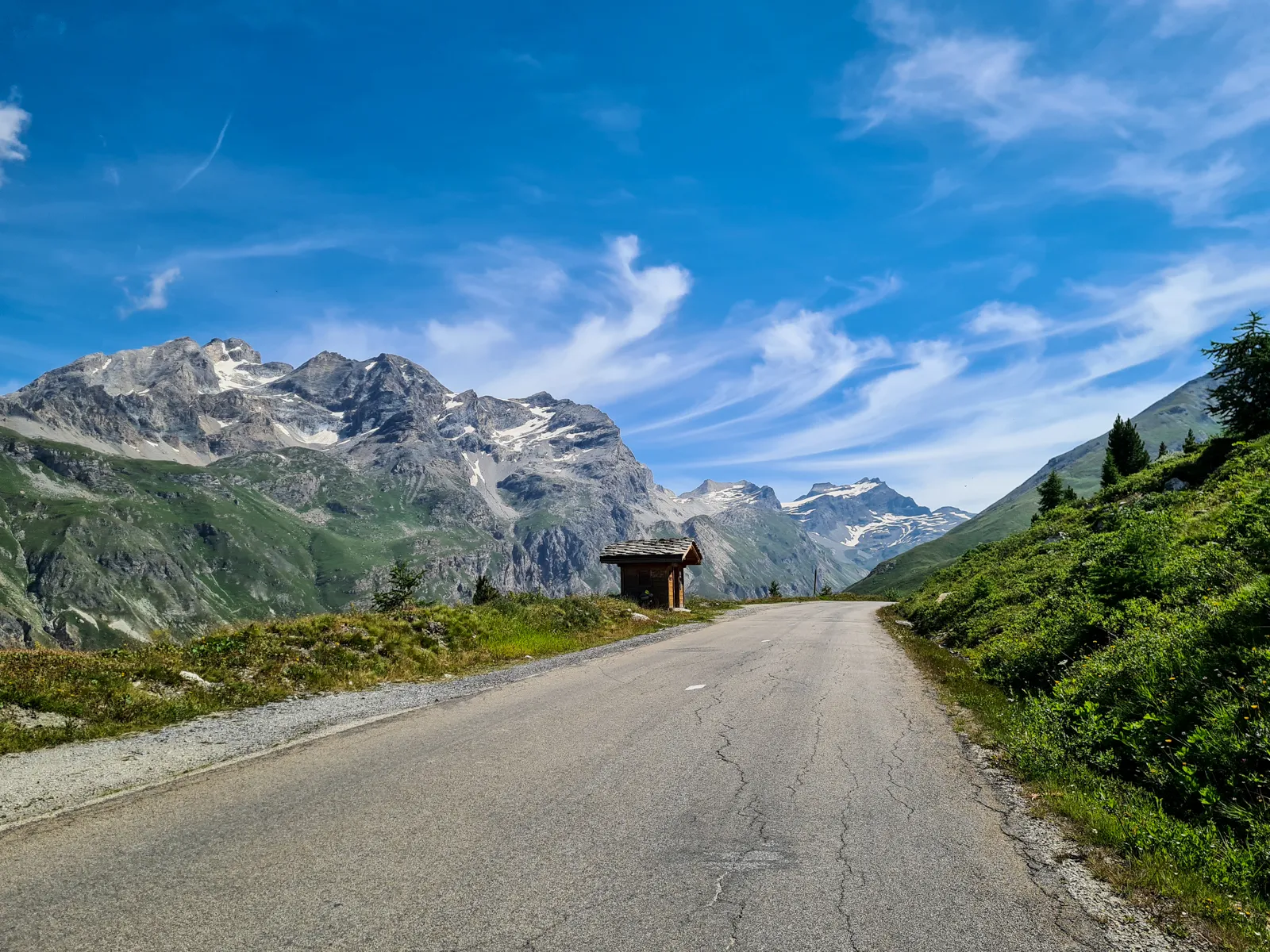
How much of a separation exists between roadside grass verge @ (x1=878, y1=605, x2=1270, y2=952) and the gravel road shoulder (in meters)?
9.60

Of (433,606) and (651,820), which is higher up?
(433,606)

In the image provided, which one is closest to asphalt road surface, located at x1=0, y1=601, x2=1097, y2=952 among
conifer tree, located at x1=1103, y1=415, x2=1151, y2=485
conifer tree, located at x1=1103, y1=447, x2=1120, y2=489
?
conifer tree, located at x1=1103, y1=447, x2=1120, y2=489

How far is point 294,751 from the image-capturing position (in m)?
9.06

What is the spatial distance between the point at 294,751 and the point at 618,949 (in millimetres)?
6580

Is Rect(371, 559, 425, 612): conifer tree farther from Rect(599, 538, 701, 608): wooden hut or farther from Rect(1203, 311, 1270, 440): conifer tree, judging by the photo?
Rect(1203, 311, 1270, 440): conifer tree

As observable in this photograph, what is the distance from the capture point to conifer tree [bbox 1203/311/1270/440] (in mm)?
23641

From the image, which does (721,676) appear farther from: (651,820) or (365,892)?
(365,892)

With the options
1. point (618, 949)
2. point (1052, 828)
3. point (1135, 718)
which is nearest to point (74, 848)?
point (618, 949)

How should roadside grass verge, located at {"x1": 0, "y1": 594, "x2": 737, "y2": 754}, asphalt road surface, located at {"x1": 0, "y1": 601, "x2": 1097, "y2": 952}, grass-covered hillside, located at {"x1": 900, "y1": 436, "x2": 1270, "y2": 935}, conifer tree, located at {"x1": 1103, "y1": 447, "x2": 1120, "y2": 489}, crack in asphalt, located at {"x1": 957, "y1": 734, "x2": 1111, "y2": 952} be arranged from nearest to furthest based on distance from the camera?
asphalt road surface, located at {"x1": 0, "y1": 601, "x2": 1097, "y2": 952} → crack in asphalt, located at {"x1": 957, "y1": 734, "x2": 1111, "y2": 952} → grass-covered hillside, located at {"x1": 900, "y1": 436, "x2": 1270, "y2": 935} → roadside grass verge, located at {"x1": 0, "y1": 594, "x2": 737, "y2": 754} → conifer tree, located at {"x1": 1103, "y1": 447, "x2": 1120, "y2": 489}

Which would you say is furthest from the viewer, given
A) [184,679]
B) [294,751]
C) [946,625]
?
[946,625]

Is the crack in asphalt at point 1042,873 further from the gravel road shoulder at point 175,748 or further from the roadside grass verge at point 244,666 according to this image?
the roadside grass verge at point 244,666

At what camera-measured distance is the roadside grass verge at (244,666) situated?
1000cm

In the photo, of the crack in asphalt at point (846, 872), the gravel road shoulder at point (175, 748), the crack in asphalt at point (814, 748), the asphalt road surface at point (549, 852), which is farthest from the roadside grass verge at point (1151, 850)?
the gravel road shoulder at point (175, 748)

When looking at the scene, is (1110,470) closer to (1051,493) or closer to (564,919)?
(1051,493)
